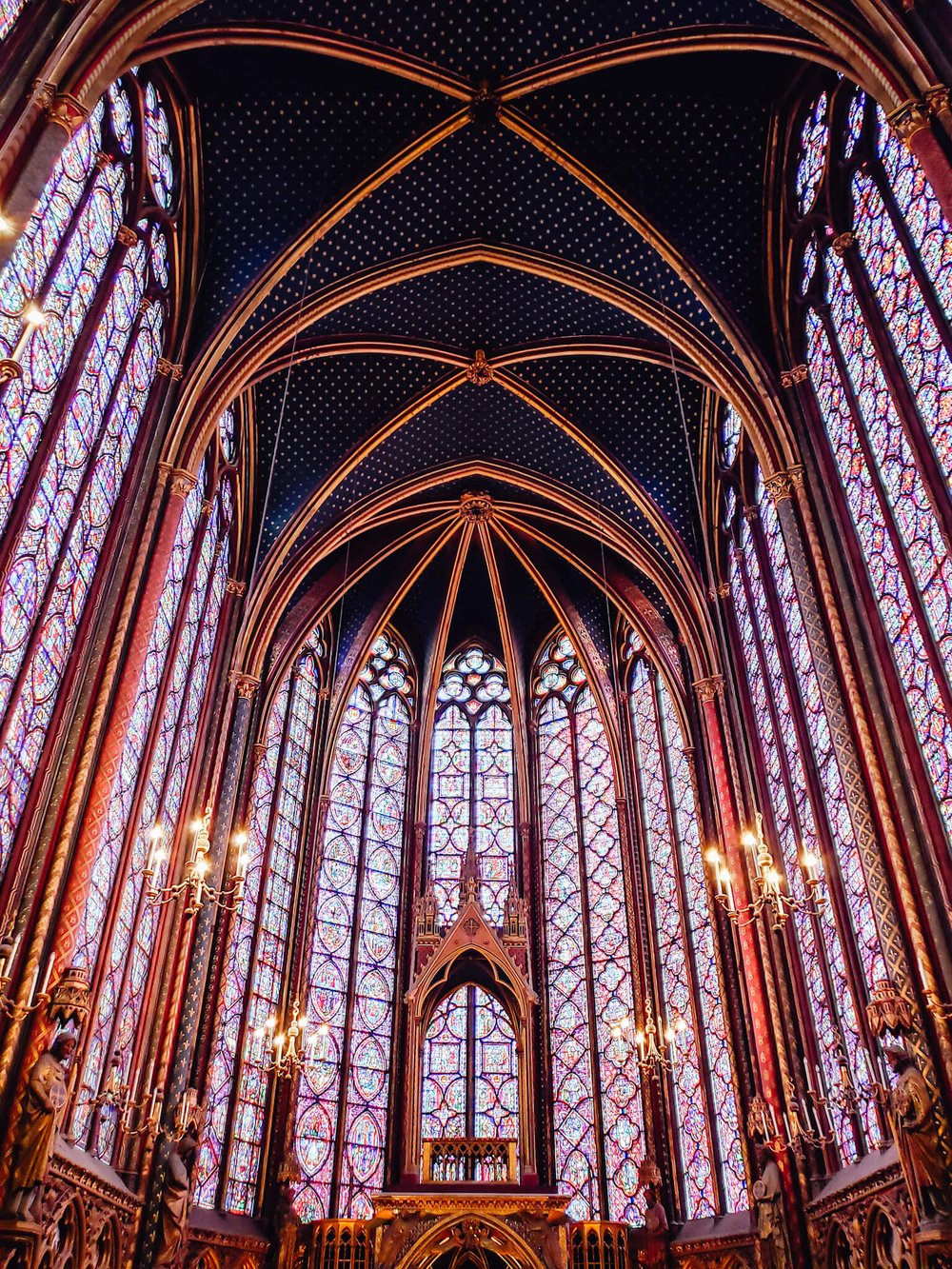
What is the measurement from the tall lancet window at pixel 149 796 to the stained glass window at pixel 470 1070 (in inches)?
255

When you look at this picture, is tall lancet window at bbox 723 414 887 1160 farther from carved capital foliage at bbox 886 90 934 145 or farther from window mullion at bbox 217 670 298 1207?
window mullion at bbox 217 670 298 1207

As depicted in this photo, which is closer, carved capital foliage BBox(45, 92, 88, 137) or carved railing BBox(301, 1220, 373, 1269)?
carved capital foliage BBox(45, 92, 88, 137)

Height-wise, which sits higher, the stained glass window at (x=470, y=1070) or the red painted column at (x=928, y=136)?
the red painted column at (x=928, y=136)

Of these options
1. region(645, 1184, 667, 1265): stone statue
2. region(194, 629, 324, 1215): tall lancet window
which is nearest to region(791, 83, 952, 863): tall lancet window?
region(645, 1184, 667, 1265): stone statue

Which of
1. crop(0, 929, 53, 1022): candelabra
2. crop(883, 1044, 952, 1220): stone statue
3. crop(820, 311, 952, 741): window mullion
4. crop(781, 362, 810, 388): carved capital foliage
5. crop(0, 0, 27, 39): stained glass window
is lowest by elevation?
crop(883, 1044, 952, 1220): stone statue

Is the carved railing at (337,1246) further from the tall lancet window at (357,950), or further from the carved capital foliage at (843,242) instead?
the carved capital foliage at (843,242)

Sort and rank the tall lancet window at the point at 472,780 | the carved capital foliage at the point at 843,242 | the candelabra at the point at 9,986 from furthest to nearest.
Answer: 1. the tall lancet window at the point at 472,780
2. the carved capital foliage at the point at 843,242
3. the candelabra at the point at 9,986

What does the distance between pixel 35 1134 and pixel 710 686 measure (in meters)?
12.9

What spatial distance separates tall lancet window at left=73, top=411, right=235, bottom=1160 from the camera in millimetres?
13289

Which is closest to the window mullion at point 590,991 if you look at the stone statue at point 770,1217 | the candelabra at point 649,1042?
the candelabra at point 649,1042

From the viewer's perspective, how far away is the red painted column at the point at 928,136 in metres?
10.5

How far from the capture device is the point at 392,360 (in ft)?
65.7

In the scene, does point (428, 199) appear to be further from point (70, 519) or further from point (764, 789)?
point (764, 789)

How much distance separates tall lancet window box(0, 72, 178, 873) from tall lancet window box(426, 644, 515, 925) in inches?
457
